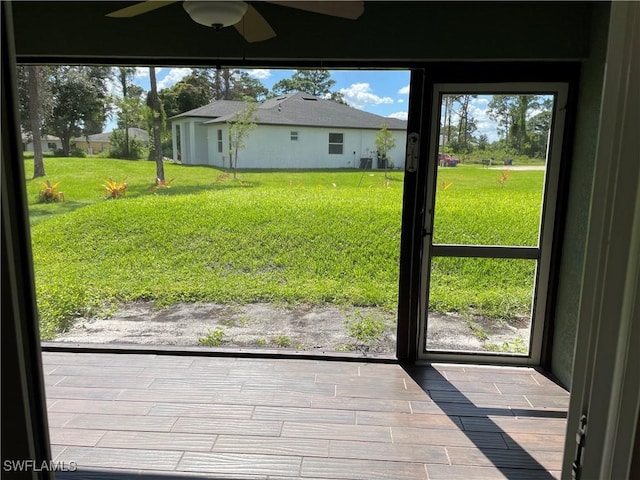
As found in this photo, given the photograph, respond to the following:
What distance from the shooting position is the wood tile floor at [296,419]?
6.84ft

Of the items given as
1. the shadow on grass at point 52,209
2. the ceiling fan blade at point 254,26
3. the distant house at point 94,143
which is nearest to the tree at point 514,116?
the ceiling fan blade at point 254,26

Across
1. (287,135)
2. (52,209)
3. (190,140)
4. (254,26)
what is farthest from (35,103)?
(254,26)

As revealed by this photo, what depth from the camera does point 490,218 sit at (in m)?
3.13

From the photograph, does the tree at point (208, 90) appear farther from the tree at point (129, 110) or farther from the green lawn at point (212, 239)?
the green lawn at point (212, 239)

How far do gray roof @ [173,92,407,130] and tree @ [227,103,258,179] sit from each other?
4 centimetres

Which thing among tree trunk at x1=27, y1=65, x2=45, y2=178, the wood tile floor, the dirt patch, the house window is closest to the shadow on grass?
tree trunk at x1=27, y1=65, x2=45, y2=178

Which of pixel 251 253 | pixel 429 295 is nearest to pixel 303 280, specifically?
pixel 251 253

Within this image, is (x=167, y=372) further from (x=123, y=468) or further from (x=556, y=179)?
(x=556, y=179)

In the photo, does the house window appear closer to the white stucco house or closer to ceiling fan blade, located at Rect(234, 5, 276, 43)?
the white stucco house

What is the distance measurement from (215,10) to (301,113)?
2257 mm

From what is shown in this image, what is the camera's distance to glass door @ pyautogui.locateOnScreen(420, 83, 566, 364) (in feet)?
9.61

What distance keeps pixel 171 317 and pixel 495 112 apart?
10.9 ft

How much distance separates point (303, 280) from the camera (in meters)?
4.65

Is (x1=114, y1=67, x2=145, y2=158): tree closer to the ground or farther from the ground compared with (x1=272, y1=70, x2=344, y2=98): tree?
closer to the ground
